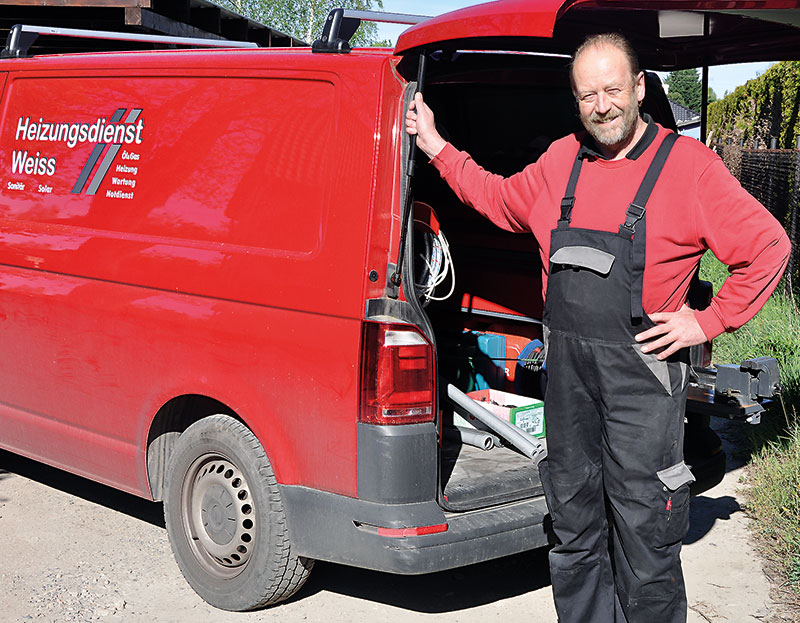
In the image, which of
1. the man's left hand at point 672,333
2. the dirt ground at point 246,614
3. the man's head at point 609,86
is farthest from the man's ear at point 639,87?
the dirt ground at point 246,614

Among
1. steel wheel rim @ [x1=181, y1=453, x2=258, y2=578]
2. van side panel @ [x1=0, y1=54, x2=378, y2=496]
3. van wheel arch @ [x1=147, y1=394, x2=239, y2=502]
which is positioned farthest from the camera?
van wheel arch @ [x1=147, y1=394, x2=239, y2=502]

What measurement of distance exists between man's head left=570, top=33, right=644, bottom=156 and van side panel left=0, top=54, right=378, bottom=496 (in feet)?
2.57

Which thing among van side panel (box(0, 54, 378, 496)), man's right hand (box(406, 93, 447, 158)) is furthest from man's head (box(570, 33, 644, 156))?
van side panel (box(0, 54, 378, 496))

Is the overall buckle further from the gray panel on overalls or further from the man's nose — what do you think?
the man's nose

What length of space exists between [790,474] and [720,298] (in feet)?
7.93

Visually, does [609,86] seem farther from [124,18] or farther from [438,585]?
[124,18]

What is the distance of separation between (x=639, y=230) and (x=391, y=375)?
40.1 inches

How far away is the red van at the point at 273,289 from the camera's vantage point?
12.0 feet

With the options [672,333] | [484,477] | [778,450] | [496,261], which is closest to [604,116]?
[672,333]

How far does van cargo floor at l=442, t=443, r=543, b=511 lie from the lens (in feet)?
12.8

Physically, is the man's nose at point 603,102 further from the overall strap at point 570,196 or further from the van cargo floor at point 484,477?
the van cargo floor at point 484,477

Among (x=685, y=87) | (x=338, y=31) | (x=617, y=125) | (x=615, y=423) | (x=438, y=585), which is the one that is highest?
(x=685, y=87)

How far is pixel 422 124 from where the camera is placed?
3.64 metres

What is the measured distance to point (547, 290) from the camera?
347cm
